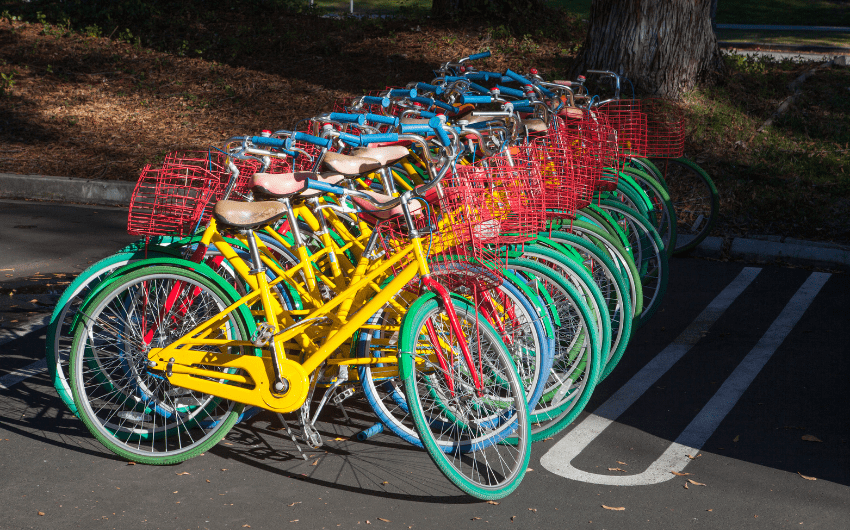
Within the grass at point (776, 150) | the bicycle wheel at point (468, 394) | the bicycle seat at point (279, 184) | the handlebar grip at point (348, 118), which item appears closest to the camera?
the bicycle wheel at point (468, 394)

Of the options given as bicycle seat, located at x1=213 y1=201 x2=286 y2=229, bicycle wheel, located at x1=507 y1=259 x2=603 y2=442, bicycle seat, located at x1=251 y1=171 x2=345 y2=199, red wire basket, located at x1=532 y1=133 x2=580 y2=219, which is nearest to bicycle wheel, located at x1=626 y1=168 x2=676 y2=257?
red wire basket, located at x1=532 y1=133 x2=580 y2=219

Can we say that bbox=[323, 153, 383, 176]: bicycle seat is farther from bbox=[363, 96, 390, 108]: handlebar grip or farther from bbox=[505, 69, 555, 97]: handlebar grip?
bbox=[505, 69, 555, 97]: handlebar grip

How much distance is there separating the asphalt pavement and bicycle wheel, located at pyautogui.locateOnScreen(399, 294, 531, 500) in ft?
0.44

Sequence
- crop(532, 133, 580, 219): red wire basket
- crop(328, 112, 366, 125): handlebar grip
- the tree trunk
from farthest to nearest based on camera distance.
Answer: the tree trunk → crop(532, 133, 580, 219): red wire basket → crop(328, 112, 366, 125): handlebar grip

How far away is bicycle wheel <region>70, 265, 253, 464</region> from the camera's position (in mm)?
3467

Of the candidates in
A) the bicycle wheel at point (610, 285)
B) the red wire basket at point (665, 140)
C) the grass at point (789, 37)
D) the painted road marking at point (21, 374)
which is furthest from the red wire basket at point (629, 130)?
the grass at point (789, 37)

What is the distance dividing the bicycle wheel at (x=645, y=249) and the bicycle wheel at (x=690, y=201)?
148cm

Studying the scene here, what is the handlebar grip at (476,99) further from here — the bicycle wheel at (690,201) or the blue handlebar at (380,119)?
the bicycle wheel at (690,201)

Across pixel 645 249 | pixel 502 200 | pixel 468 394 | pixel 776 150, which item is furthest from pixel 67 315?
pixel 776 150

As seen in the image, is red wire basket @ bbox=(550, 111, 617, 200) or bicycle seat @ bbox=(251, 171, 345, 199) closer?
bicycle seat @ bbox=(251, 171, 345, 199)

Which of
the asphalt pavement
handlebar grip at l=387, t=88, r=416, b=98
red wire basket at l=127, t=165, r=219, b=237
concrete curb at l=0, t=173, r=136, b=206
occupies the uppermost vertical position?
handlebar grip at l=387, t=88, r=416, b=98

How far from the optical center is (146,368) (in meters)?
3.55

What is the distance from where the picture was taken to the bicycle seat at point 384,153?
348cm

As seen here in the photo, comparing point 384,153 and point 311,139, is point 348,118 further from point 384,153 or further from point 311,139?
point 384,153
